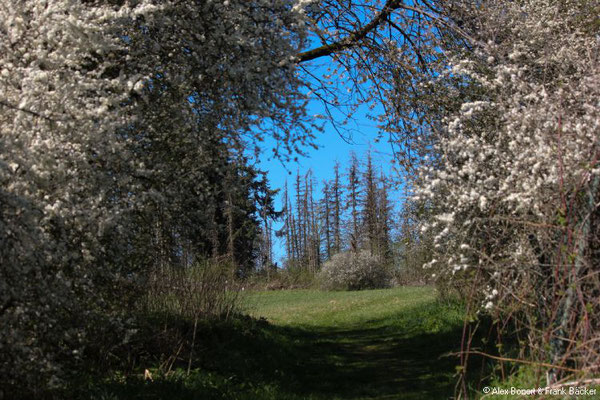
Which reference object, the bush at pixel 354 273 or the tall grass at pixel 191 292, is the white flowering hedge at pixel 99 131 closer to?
the tall grass at pixel 191 292

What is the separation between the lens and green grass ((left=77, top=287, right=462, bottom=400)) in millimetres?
6406

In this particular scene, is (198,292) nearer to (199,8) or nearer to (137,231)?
(137,231)

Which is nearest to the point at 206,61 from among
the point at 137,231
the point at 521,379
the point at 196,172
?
the point at 196,172

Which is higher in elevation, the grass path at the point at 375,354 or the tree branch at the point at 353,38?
the tree branch at the point at 353,38

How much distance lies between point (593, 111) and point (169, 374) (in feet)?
18.1

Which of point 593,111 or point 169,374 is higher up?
point 593,111

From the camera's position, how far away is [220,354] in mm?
8266

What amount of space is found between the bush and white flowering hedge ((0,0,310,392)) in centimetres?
2777

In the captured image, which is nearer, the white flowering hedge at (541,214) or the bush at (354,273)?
the white flowering hedge at (541,214)

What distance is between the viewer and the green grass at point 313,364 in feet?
21.0

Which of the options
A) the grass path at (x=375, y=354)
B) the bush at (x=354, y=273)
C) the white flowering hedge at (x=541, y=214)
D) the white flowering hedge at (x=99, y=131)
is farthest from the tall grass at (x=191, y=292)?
the bush at (x=354, y=273)

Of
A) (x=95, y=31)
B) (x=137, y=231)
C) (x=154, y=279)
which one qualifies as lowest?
(x=154, y=279)

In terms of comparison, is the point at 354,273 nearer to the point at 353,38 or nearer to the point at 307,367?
the point at 307,367

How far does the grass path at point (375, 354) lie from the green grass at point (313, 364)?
0.05ft
